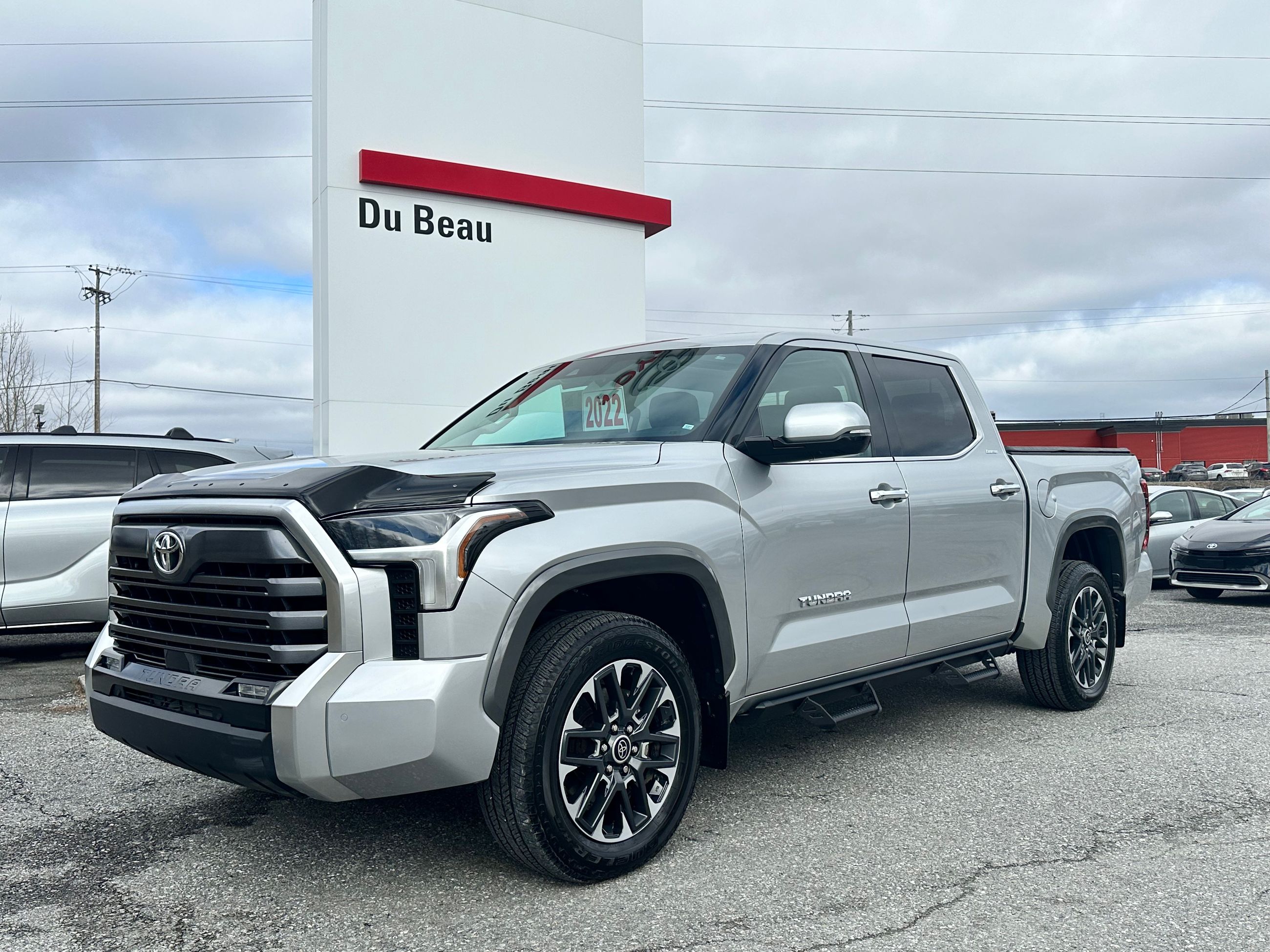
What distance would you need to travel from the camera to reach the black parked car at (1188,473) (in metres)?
53.5

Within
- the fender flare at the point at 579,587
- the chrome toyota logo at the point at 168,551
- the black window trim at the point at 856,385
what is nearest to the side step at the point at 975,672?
the black window trim at the point at 856,385

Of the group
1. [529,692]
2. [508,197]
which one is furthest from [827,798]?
[508,197]

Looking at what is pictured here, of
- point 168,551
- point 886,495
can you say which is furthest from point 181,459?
point 886,495

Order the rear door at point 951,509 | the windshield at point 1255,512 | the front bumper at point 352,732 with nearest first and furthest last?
the front bumper at point 352,732 → the rear door at point 951,509 → the windshield at point 1255,512

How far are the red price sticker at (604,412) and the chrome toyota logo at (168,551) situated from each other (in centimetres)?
169

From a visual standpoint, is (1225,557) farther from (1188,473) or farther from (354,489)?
(1188,473)

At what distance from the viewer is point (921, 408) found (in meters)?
5.11

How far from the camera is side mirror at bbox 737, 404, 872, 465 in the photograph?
3834mm

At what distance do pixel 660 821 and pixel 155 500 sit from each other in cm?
199

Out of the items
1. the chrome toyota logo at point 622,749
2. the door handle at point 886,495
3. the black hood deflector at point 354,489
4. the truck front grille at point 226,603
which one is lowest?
the chrome toyota logo at point 622,749

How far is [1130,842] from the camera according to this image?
3.74 metres

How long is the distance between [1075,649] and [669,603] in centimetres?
307

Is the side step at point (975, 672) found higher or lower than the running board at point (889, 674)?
lower

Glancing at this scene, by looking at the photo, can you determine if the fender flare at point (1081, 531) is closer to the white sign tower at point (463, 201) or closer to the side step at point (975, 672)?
the side step at point (975, 672)
